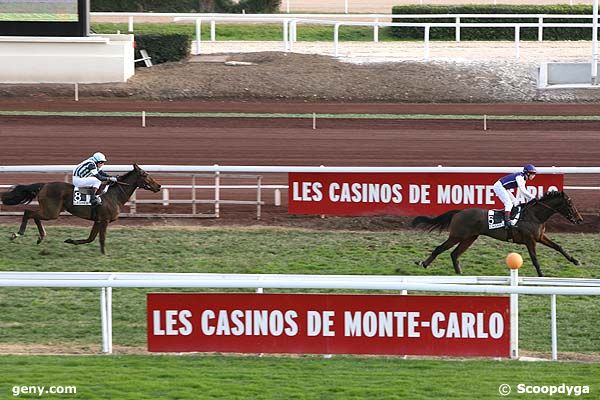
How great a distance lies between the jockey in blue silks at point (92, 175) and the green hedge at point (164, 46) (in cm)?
1465

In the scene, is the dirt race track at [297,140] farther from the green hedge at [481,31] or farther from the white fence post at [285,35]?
the green hedge at [481,31]

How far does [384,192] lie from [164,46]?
13884mm

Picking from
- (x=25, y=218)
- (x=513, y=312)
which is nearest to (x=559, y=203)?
(x=513, y=312)

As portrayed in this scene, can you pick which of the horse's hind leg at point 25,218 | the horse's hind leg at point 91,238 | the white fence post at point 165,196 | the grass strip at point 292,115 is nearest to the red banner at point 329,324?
the horse's hind leg at point 91,238

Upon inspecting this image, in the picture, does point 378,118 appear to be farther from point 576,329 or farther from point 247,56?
point 576,329

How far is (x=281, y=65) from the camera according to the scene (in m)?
29.0

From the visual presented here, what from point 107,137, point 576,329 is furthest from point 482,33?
point 576,329

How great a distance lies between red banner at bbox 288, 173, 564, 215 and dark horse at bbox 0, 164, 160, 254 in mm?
2253

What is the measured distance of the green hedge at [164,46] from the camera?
98.9ft

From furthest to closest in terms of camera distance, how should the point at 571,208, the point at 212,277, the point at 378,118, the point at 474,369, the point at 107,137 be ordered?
1. the point at 378,118
2. the point at 107,137
3. the point at 571,208
4. the point at 212,277
5. the point at 474,369

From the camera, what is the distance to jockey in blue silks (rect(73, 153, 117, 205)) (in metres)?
15.6

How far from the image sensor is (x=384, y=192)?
679 inches

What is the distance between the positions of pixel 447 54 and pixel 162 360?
69.6ft

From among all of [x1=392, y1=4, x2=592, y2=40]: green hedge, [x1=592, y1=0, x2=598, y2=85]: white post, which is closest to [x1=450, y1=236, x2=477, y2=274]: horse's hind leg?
[x1=592, y1=0, x2=598, y2=85]: white post
